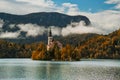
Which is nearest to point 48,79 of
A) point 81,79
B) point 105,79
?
point 81,79

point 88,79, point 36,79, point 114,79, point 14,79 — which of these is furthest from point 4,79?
point 114,79

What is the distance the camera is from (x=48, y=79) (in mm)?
90250

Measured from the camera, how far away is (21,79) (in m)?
89.4

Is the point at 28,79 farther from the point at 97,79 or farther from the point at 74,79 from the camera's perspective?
the point at 97,79

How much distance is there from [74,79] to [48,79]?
6.96 metres

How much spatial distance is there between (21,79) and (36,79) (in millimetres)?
3950

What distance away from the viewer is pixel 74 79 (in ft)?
297

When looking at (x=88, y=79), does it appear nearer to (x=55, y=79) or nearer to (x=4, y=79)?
(x=55, y=79)

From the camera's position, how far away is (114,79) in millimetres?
90062

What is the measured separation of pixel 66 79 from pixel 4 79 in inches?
647

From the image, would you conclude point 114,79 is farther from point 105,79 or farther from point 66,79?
point 66,79

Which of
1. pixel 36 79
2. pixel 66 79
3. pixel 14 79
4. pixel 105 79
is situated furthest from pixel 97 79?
pixel 14 79

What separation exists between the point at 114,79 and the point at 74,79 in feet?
34.9

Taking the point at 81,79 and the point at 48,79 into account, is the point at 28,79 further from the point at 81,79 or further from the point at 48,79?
the point at 81,79
